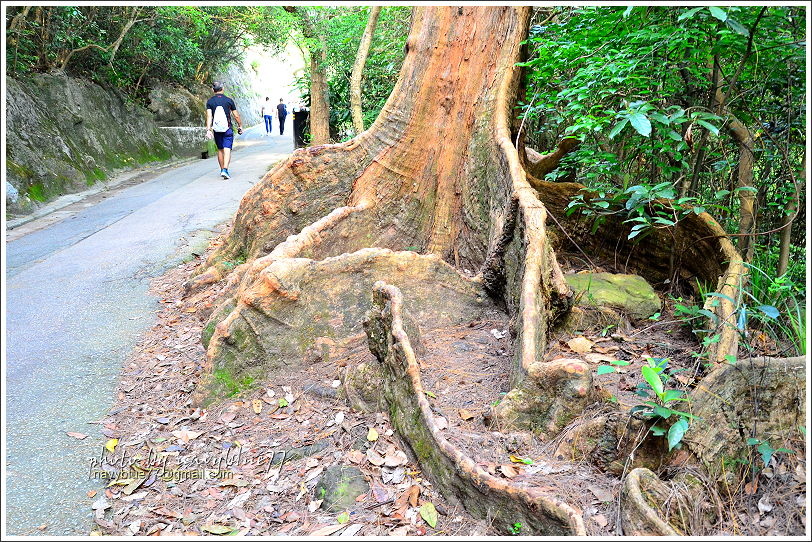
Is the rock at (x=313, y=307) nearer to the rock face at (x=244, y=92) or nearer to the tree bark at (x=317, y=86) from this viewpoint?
the tree bark at (x=317, y=86)

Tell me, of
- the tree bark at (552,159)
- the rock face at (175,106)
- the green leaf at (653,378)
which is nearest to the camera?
the green leaf at (653,378)

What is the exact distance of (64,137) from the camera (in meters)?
13.0

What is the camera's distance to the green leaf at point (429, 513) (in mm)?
3033

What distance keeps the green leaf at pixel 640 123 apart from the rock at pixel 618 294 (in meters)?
1.77

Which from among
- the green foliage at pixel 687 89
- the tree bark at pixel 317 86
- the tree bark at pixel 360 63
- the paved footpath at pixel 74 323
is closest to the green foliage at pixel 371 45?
the tree bark at pixel 317 86

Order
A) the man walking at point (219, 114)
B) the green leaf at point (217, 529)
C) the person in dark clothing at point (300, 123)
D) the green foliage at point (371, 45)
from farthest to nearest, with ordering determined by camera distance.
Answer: the person in dark clothing at point (300, 123) → the green foliage at point (371, 45) → the man walking at point (219, 114) → the green leaf at point (217, 529)

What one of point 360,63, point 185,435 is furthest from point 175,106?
point 185,435

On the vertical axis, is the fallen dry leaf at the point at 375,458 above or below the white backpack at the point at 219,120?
below

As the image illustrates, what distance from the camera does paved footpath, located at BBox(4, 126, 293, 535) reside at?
11.8 ft

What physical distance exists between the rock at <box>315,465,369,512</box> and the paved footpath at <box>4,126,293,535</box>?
1.32 meters

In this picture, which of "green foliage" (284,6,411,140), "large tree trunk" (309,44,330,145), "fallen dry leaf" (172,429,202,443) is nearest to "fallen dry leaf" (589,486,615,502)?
"fallen dry leaf" (172,429,202,443)

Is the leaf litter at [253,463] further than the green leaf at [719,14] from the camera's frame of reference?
Yes

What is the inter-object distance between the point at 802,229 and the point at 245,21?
15214mm

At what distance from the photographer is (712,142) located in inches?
223
